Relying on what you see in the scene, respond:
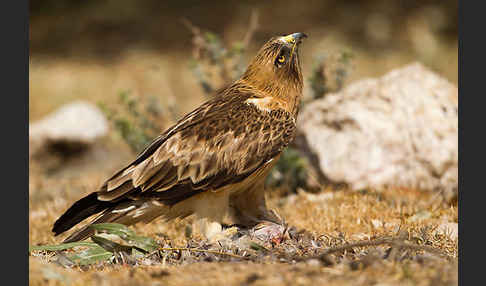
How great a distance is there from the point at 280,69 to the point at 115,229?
6.26 feet

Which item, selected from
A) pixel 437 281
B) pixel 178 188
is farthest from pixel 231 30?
pixel 437 281

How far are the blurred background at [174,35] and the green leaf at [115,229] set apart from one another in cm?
729

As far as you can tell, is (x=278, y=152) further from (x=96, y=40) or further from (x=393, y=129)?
(x=96, y=40)

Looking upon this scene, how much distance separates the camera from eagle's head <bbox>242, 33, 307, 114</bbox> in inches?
196

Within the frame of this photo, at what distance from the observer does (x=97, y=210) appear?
443 cm

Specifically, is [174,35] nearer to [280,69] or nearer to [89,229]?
[280,69]

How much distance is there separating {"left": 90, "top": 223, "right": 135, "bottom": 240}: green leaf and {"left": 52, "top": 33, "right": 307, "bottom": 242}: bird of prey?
0.25 metres

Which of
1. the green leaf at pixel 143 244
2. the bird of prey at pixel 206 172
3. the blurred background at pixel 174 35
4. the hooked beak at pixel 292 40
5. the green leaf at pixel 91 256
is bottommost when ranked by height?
the green leaf at pixel 91 256

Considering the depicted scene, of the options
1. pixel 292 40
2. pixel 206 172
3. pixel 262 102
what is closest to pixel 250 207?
pixel 206 172

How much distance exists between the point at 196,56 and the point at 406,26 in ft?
29.1

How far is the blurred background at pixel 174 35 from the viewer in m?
12.1

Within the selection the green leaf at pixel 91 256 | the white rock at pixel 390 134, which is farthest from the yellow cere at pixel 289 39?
the green leaf at pixel 91 256

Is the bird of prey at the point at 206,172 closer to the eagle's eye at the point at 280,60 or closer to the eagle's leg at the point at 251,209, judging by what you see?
the eagle's leg at the point at 251,209

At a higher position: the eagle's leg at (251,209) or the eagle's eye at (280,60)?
the eagle's eye at (280,60)
